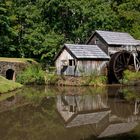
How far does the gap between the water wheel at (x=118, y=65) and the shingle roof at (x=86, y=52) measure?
1134mm

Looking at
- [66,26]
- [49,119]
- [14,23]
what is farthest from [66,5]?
[49,119]

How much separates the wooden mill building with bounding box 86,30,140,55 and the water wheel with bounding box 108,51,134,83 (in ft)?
3.69

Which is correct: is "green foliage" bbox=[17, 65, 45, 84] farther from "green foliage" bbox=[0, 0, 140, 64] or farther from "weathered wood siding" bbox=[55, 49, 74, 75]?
"green foliage" bbox=[0, 0, 140, 64]

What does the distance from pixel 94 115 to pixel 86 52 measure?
20.3 metres

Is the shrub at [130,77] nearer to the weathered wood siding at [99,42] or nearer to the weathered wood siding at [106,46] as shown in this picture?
the weathered wood siding at [106,46]

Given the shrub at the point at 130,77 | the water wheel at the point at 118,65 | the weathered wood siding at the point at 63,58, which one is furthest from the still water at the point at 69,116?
the water wheel at the point at 118,65

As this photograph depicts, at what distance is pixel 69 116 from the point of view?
2267 cm

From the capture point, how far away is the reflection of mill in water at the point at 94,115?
18.8 meters

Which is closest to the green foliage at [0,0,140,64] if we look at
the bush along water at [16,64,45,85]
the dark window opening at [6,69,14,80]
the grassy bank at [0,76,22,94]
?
the dark window opening at [6,69,14,80]

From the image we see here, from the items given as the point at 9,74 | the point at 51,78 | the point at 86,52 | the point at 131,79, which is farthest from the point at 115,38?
the point at 9,74

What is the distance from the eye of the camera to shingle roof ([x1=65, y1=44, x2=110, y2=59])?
138 ft

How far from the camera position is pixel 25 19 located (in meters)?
54.5

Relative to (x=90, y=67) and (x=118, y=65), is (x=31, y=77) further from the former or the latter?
(x=118, y=65)

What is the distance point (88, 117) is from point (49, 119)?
242 centimetres
